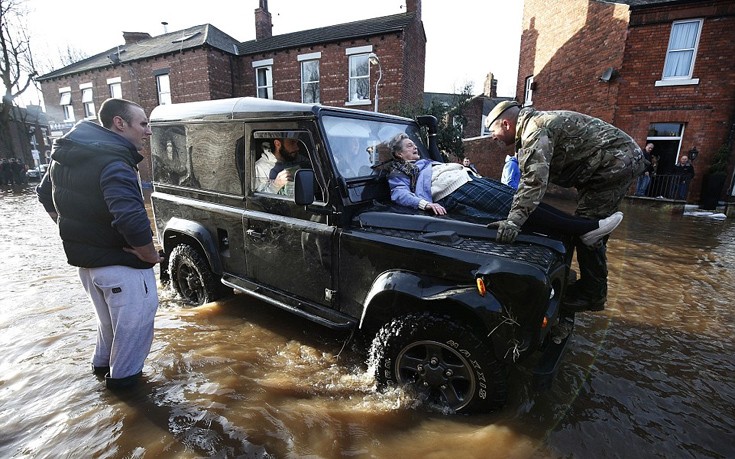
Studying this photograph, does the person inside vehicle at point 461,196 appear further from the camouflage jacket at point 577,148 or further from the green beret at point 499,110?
the green beret at point 499,110

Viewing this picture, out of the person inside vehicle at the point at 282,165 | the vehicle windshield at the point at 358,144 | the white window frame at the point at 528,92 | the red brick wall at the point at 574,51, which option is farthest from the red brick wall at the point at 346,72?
the person inside vehicle at the point at 282,165

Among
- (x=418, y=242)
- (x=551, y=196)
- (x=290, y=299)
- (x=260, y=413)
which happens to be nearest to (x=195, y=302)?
(x=290, y=299)

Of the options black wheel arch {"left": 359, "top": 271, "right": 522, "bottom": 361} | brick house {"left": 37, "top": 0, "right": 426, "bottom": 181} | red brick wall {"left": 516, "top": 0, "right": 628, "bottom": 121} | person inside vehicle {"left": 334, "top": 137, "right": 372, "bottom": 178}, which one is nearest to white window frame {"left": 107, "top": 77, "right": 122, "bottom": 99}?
brick house {"left": 37, "top": 0, "right": 426, "bottom": 181}

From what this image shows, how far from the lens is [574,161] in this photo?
2799 millimetres

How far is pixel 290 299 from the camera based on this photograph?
10.6 feet

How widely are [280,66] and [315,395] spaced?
1701 centimetres

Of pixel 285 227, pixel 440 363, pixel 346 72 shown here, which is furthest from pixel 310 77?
pixel 440 363

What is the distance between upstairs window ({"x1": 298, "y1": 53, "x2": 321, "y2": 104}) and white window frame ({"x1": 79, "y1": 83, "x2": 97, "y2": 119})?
14554 mm

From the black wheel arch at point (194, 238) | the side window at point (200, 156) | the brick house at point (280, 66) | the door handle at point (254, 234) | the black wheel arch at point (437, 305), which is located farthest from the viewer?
the brick house at point (280, 66)

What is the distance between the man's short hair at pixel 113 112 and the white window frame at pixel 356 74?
44.4 ft

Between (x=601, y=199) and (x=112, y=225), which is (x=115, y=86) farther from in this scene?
(x=601, y=199)

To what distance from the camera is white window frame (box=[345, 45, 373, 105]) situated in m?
15.1

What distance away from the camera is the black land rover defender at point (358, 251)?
229cm

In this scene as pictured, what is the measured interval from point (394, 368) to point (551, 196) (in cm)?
1380
